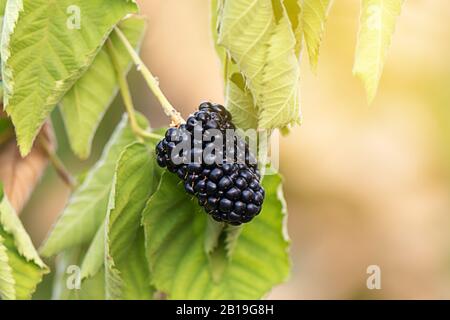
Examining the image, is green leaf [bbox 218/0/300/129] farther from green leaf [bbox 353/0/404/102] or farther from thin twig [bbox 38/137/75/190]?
thin twig [bbox 38/137/75/190]

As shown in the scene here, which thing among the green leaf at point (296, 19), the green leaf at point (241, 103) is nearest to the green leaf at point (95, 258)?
the green leaf at point (241, 103)

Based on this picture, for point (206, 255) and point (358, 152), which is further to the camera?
point (358, 152)

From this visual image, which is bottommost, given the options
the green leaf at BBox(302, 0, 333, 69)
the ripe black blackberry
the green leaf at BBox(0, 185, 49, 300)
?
the green leaf at BBox(0, 185, 49, 300)

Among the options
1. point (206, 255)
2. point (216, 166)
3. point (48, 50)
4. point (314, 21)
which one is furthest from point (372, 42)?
point (206, 255)

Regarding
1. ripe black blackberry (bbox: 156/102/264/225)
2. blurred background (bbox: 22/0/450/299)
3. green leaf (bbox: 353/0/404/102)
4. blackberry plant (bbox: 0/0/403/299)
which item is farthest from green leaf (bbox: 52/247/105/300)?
blurred background (bbox: 22/0/450/299)

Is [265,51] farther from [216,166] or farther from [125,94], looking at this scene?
[125,94]

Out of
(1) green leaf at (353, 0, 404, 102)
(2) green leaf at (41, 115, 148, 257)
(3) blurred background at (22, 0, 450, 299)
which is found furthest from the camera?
(3) blurred background at (22, 0, 450, 299)
